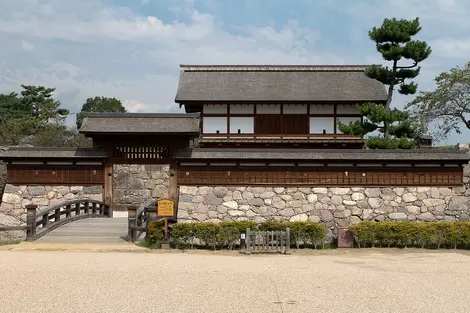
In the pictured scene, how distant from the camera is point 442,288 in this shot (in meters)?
10.5

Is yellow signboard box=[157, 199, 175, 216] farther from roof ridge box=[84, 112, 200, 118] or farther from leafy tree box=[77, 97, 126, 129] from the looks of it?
leafy tree box=[77, 97, 126, 129]

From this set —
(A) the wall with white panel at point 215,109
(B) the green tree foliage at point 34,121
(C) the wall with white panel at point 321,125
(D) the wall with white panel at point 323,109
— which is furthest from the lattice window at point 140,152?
(B) the green tree foliage at point 34,121

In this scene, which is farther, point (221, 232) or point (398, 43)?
point (398, 43)

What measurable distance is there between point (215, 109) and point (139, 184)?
7.80 m

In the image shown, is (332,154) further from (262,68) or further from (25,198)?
(262,68)

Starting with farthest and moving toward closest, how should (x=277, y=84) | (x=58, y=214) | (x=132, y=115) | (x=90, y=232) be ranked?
(x=277, y=84) → (x=132, y=115) → (x=58, y=214) → (x=90, y=232)

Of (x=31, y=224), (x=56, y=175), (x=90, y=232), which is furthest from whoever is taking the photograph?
(x=56, y=175)

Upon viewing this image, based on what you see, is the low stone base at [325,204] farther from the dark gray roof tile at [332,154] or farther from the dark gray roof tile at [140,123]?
the dark gray roof tile at [140,123]

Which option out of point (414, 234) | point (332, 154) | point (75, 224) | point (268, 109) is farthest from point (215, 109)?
point (414, 234)

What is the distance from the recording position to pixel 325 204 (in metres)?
20.6

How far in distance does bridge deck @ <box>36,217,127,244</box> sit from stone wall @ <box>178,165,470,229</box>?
2.68 metres

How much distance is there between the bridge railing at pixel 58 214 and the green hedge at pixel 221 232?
4374 millimetres

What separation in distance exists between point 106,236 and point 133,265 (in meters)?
6.09

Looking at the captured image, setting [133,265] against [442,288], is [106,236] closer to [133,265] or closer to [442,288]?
[133,265]
